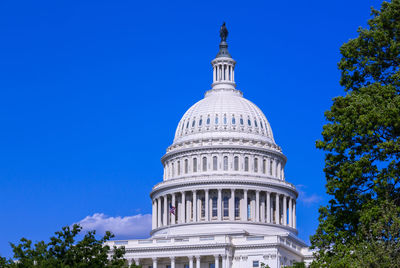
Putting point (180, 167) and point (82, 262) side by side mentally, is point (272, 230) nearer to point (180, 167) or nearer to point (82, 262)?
point (180, 167)

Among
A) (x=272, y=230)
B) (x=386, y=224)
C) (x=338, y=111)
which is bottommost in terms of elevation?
(x=386, y=224)

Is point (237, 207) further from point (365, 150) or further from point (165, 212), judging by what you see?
point (365, 150)

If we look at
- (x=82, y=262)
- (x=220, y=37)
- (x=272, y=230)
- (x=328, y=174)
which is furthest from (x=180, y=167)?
(x=328, y=174)

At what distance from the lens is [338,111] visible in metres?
54.3

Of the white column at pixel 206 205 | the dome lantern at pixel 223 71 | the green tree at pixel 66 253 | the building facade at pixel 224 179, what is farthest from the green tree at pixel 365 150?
the dome lantern at pixel 223 71

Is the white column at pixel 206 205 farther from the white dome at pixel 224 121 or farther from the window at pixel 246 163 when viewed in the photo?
the white dome at pixel 224 121

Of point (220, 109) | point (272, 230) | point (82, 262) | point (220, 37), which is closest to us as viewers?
point (82, 262)

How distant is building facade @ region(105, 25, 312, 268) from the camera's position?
463 ft

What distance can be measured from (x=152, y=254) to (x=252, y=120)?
123 ft

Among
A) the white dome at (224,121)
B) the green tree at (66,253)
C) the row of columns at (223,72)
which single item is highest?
the row of columns at (223,72)

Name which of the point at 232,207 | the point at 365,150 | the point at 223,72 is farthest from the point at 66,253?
the point at 223,72

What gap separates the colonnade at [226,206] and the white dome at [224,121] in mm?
10425

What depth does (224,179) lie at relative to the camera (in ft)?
470

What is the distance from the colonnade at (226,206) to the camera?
469 ft
